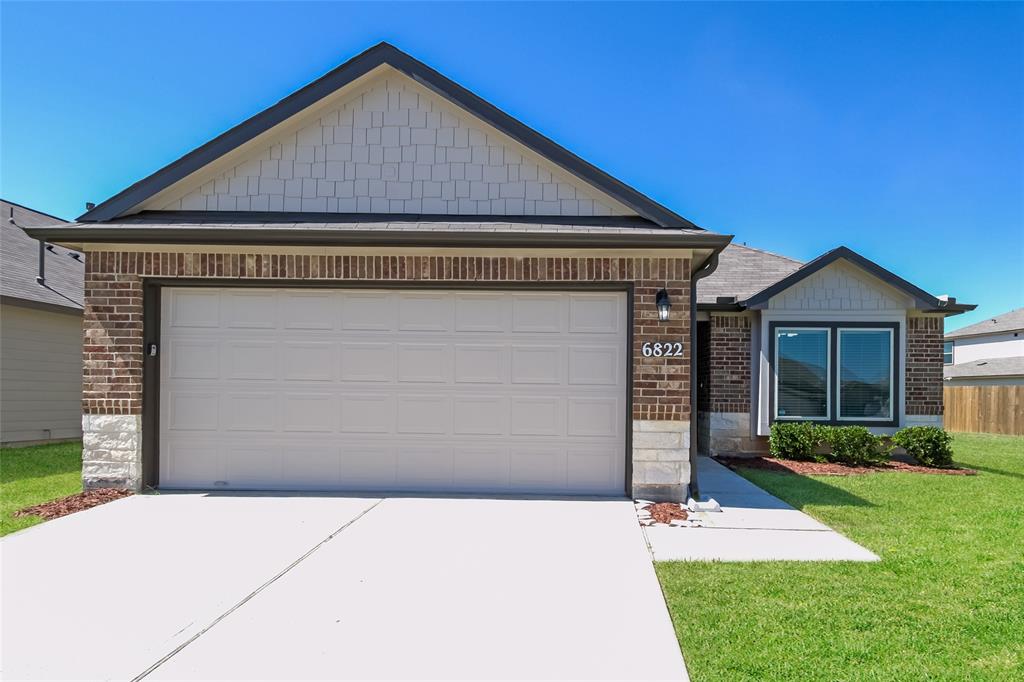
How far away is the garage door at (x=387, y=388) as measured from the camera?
7.02 m

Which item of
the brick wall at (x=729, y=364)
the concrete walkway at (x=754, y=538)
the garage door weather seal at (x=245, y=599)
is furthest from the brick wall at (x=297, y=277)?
the brick wall at (x=729, y=364)

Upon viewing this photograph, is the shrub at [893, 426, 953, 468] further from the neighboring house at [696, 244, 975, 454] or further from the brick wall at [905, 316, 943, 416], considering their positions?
the brick wall at [905, 316, 943, 416]

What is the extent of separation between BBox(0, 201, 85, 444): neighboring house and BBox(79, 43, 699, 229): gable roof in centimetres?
624

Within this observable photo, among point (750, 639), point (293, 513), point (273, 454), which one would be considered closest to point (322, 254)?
point (273, 454)

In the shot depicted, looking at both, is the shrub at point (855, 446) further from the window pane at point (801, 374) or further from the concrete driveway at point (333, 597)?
the concrete driveway at point (333, 597)

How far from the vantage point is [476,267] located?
691 centimetres

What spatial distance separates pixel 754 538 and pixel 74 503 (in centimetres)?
735

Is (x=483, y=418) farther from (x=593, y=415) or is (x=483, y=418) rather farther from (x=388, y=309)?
(x=388, y=309)

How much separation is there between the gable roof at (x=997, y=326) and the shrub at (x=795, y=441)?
63.5 feet

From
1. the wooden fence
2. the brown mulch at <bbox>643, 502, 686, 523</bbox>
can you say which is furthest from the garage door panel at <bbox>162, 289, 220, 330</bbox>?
the wooden fence

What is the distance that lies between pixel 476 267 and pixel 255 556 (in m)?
3.86

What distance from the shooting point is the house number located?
265 inches

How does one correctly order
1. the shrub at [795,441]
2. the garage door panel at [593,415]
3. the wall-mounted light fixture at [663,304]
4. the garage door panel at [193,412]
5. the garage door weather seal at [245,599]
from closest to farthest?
1. the garage door weather seal at [245,599]
2. the wall-mounted light fixture at [663,304]
3. the garage door panel at [593,415]
4. the garage door panel at [193,412]
5. the shrub at [795,441]

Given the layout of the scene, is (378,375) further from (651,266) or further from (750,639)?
(750,639)
